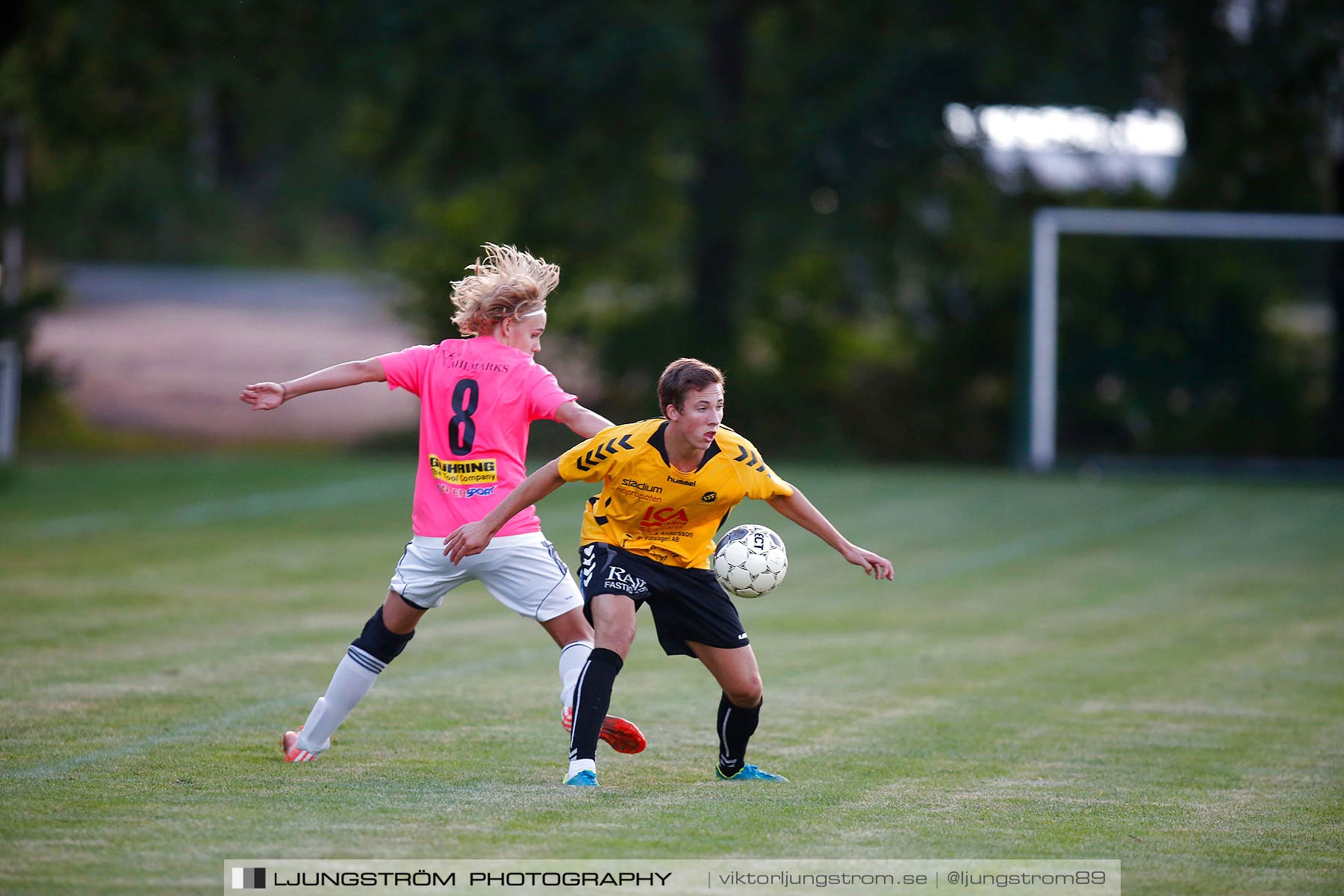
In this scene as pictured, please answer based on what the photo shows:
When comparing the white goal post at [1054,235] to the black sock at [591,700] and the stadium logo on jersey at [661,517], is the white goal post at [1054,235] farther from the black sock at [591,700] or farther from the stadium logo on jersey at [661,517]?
the black sock at [591,700]

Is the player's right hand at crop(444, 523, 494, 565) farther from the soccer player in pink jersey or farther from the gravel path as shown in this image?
the gravel path

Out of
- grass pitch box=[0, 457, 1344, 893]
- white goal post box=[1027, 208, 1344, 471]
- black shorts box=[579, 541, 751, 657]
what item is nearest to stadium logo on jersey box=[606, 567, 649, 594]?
black shorts box=[579, 541, 751, 657]

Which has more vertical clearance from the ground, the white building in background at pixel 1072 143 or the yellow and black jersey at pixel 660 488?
the white building in background at pixel 1072 143

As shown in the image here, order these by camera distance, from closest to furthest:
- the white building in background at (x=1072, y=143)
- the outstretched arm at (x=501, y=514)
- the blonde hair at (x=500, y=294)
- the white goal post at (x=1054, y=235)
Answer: the outstretched arm at (x=501, y=514) → the blonde hair at (x=500, y=294) → the white goal post at (x=1054, y=235) → the white building in background at (x=1072, y=143)

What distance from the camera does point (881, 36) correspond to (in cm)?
2386

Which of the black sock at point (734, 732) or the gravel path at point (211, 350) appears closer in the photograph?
the black sock at point (734, 732)

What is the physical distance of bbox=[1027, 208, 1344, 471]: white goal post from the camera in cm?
2164

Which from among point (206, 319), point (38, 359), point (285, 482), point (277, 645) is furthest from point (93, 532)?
point (206, 319)

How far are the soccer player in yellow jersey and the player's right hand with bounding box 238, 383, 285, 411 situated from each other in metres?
0.92

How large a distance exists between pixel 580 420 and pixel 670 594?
2.53 ft

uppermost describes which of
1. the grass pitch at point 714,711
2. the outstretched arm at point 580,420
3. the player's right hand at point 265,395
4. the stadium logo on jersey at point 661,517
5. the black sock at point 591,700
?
the player's right hand at point 265,395

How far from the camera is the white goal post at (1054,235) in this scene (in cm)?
2164

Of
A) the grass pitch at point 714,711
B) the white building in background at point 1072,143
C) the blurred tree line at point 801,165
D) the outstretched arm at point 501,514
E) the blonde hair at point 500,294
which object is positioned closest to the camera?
the grass pitch at point 714,711

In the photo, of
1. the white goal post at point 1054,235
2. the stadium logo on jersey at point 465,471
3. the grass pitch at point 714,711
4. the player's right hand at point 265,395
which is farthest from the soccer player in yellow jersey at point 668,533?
the white goal post at point 1054,235
